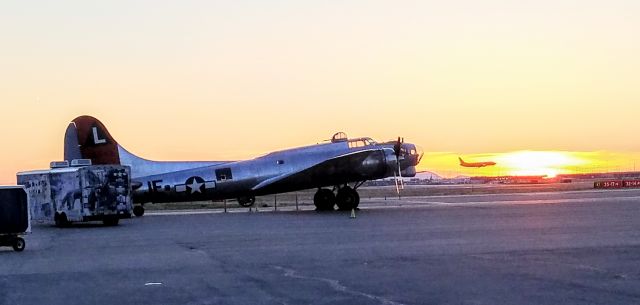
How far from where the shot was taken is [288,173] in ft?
147

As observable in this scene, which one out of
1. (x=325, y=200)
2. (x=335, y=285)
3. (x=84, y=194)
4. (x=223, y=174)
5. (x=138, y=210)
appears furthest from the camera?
(x=138, y=210)

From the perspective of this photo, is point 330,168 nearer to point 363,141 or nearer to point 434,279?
point 363,141

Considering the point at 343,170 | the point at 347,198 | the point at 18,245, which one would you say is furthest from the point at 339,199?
the point at 18,245

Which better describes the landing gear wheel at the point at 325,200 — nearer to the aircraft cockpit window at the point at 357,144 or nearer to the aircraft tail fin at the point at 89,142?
the aircraft cockpit window at the point at 357,144

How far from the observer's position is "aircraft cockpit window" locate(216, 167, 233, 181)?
4409 centimetres

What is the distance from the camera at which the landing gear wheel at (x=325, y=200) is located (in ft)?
149

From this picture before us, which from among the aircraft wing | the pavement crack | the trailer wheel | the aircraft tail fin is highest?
the aircraft tail fin

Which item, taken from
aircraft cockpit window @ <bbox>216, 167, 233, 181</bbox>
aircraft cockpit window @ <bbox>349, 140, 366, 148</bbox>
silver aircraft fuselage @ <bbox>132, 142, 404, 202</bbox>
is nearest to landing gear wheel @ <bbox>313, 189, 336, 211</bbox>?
silver aircraft fuselage @ <bbox>132, 142, 404, 202</bbox>

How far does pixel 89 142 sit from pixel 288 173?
12.8 m

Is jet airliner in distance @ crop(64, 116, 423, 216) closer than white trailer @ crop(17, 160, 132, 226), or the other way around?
white trailer @ crop(17, 160, 132, 226)

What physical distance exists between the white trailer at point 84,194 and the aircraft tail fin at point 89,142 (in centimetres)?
1006

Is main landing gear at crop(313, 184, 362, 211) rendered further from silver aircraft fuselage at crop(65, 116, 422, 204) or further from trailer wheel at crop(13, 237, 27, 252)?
trailer wheel at crop(13, 237, 27, 252)

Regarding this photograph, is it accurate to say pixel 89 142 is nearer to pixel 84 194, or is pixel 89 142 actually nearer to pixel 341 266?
pixel 84 194

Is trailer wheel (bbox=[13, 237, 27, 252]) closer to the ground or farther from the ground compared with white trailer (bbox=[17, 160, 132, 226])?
closer to the ground
